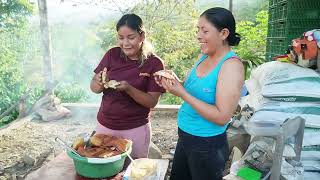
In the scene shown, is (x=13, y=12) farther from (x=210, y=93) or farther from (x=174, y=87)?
(x=210, y=93)

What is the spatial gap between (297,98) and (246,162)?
0.69m

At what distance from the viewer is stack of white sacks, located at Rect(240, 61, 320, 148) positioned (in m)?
2.62

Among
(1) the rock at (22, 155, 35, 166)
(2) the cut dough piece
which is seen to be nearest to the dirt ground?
(1) the rock at (22, 155, 35, 166)

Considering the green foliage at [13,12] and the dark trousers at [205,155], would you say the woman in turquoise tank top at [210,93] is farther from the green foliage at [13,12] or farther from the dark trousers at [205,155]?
the green foliage at [13,12]

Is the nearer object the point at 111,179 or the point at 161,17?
the point at 111,179

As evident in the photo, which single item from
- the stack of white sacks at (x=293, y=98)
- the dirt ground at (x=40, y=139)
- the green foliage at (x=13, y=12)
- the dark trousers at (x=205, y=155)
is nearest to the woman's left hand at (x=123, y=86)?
A: the dark trousers at (x=205, y=155)

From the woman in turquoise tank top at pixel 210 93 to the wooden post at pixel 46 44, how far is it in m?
4.86

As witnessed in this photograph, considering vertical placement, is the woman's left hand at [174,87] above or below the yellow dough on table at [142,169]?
above

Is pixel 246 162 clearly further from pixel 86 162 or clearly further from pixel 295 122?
pixel 86 162

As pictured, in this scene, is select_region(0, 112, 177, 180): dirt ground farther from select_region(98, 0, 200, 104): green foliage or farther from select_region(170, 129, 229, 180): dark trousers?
select_region(170, 129, 229, 180): dark trousers

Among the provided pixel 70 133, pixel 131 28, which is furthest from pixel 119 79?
pixel 70 133

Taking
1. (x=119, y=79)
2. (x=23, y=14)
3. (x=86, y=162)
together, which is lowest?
(x=86, y=162)

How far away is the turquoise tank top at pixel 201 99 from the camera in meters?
1.90

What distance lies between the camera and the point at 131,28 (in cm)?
243
